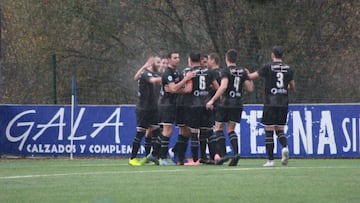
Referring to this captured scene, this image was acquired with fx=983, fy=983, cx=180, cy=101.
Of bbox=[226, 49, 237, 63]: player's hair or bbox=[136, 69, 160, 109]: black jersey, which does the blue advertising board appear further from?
bbox=[226, 49, 237, 63]: player's hair

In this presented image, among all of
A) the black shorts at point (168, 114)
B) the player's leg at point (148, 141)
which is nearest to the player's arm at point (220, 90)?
the black shorts at point (168, 114)

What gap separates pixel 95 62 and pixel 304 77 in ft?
19.2

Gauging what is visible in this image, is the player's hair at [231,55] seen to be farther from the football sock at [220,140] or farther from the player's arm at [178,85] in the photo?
the football sock at [220,140]

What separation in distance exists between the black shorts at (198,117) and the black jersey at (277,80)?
1259 millimetres

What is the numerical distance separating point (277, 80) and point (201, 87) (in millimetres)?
1455

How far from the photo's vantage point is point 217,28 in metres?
26.2

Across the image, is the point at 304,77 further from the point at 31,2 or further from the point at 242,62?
the point at 31,2

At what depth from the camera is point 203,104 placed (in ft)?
58.3

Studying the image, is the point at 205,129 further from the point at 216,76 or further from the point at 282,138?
the point at 282,138

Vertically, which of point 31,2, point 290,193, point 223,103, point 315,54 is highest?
point 31,2

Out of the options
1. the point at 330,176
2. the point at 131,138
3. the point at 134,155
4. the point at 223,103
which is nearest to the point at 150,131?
the point at 134,155

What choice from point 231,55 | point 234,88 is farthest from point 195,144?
point 231,55

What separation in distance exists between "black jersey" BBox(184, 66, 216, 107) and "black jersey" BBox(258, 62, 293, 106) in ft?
3.40

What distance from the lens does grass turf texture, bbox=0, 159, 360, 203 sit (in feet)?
33.9
